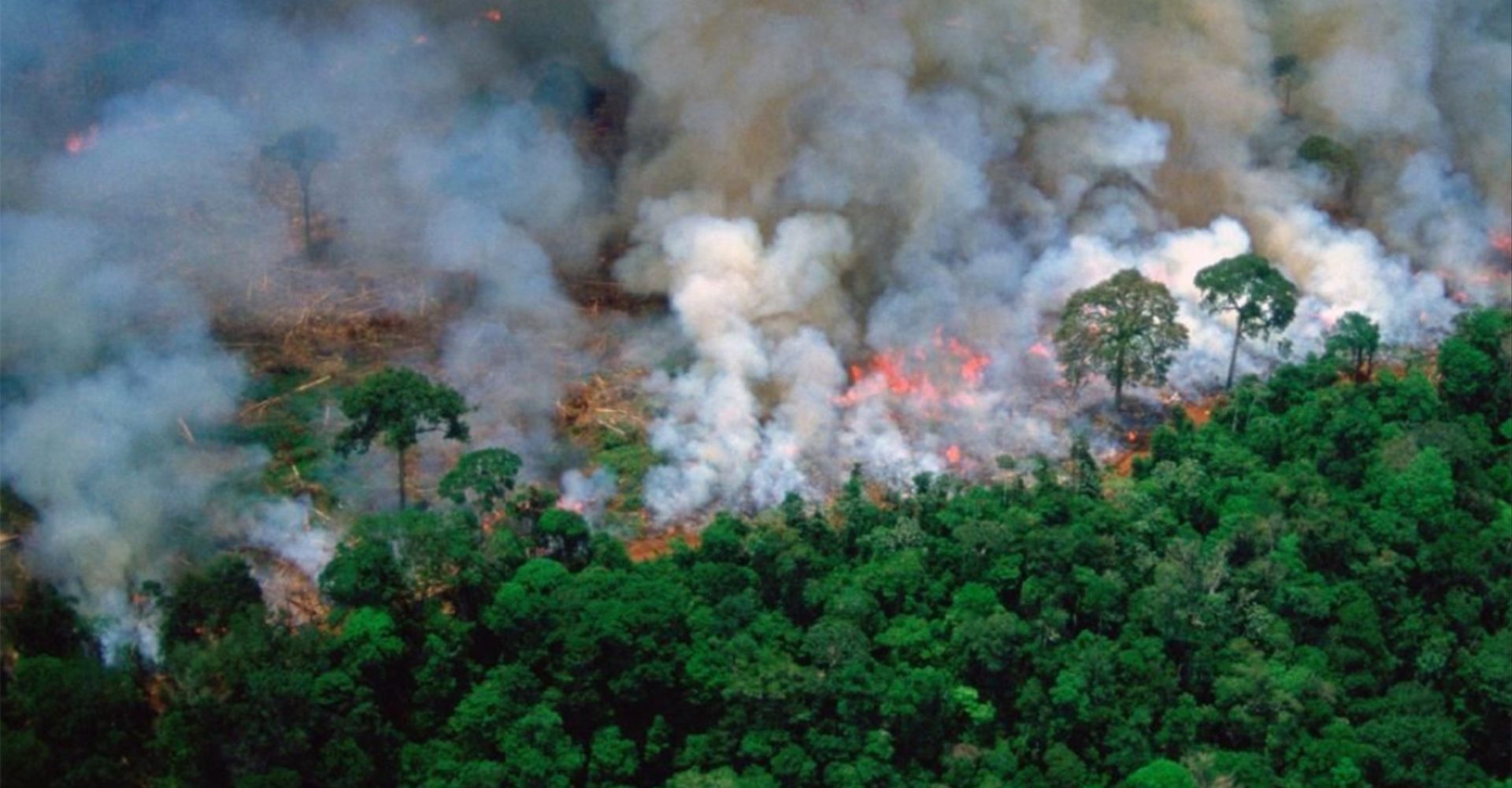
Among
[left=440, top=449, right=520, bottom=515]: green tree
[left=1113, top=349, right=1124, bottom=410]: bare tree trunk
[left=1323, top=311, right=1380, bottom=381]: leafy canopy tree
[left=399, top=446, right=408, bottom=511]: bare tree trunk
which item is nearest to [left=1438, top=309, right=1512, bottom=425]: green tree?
[left=1323, top=311, right=1380, bottom=381]: leafy canopy tree

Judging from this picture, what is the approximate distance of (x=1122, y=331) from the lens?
31.6 metres

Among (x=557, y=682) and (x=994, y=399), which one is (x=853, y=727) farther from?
(x=994, y=399)

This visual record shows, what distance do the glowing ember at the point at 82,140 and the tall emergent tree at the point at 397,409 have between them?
10229 millimetres

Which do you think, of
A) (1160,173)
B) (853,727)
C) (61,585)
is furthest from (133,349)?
(1160,173)

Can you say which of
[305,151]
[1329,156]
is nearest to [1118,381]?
[1329,156]

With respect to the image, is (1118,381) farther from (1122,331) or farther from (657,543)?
(657,543)

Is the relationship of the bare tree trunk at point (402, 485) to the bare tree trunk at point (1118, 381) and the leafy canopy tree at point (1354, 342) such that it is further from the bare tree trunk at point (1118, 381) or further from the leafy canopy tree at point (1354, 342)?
the leafy canopy tree at point (1354, 342)

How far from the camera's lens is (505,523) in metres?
27.4

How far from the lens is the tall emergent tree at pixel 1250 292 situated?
32875 millimetres

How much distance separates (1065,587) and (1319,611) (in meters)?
3.55

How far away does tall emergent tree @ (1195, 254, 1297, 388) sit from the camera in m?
32.9

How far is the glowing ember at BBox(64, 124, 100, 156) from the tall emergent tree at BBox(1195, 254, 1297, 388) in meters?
19.3

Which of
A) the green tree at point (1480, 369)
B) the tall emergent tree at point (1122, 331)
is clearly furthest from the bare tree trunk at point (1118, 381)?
the green tree at point (1480, 369)

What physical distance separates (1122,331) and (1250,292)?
279 centimetres
